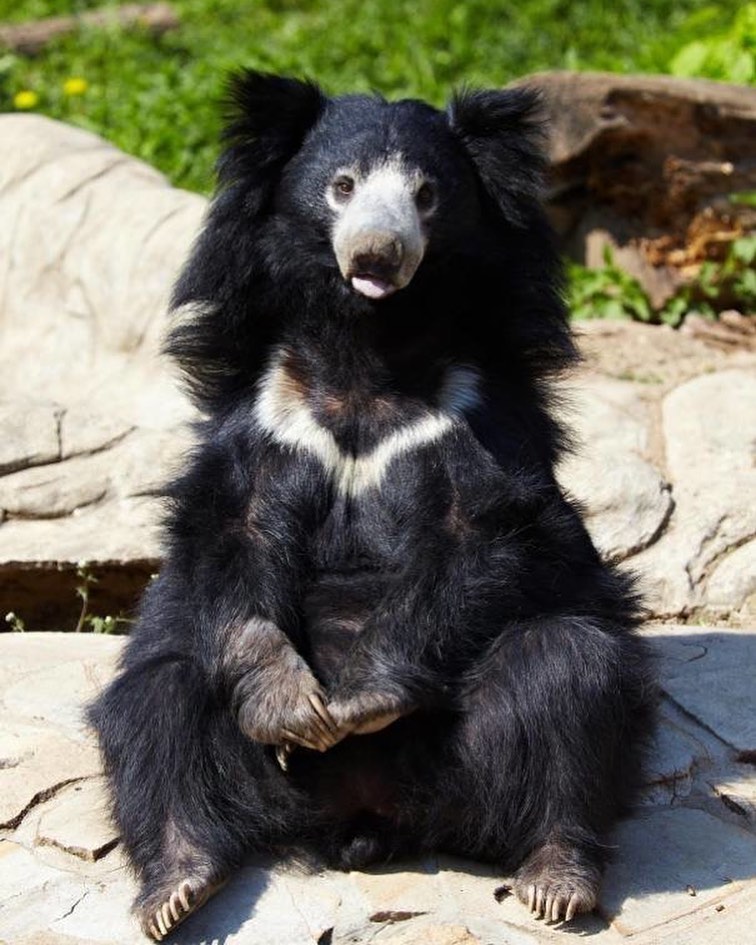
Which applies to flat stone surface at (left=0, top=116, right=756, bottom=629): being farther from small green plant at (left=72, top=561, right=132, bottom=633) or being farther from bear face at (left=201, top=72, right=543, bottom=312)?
bear face at (left=201, top=72, right=543, bottom=312)

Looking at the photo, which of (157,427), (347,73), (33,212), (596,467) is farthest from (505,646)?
(347,73)

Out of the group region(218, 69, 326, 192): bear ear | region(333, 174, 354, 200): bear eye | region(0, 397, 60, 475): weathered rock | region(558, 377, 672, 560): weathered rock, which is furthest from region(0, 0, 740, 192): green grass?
region(333, 174, 354, 200): bear eye

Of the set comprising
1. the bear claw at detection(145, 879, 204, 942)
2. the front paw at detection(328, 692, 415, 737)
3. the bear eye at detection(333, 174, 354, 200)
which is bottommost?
the bear claw at detection(145, 879, 204, 942)

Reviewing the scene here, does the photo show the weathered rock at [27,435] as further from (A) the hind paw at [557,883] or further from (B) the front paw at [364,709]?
(A) the hind paw at [557,883]

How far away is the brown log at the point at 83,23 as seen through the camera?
1157 centimetres

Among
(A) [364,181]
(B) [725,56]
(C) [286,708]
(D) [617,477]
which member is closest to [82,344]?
(D) [617,477]

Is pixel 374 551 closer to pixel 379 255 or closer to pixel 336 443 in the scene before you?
pixel 336 443

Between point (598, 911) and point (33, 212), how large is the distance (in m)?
5.90

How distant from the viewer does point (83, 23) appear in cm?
1185

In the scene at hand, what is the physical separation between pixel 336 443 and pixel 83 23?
27.9ft

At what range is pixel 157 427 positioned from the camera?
280 inches

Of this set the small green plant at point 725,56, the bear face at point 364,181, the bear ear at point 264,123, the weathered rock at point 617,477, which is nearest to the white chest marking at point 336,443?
the bear face at point 364,181

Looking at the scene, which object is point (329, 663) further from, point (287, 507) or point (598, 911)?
point (598, 911)

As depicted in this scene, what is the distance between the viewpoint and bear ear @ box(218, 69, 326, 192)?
14.2ft
